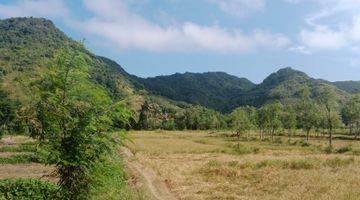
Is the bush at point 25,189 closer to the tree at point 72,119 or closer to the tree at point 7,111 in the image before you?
the tree at point 72,119

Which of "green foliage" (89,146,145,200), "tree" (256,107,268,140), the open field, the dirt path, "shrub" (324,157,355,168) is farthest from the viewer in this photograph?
"tree" (256,107,268,140)

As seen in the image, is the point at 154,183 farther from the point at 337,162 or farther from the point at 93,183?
the point at 337,162

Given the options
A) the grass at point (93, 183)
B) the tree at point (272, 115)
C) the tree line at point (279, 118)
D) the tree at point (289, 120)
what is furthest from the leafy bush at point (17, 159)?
the tree at point (289, 120)

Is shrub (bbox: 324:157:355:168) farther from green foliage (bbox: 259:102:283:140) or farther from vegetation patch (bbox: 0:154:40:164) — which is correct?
green foliage (bbox: 259:102:283:140)

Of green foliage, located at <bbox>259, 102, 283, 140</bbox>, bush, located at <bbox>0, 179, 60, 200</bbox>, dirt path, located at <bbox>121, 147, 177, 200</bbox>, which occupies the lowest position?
dirt path, located at <bbox>121, 147, 177, 200</bbox>

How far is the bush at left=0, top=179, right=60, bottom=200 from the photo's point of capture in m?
25.5

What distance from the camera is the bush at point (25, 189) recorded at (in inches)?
1005

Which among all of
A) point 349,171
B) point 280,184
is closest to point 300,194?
point 280,184

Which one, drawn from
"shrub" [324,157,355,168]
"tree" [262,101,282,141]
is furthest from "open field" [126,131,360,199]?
"tree" [262,101,282,141]

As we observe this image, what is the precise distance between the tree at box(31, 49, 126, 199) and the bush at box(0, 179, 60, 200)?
7.08m

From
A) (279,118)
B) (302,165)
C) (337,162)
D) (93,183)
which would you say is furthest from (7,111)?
(93,183)

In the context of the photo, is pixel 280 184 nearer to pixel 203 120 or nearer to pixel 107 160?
pixel 107 160

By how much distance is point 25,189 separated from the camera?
2694 centimetres

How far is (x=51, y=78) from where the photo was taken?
18375mm
